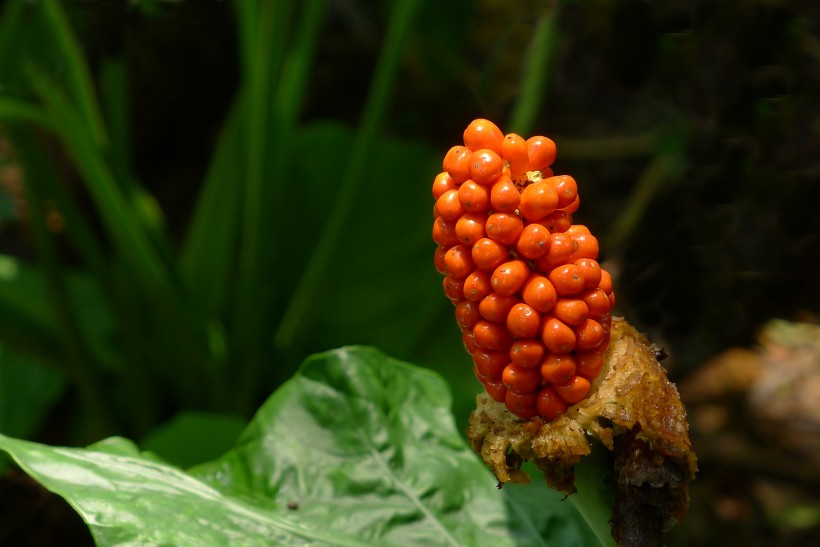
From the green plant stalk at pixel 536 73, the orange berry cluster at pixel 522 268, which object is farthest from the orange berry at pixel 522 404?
the green plant stalk at pixel 536 73

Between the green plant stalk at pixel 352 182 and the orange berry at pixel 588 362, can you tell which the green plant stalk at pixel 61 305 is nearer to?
the green plant stalk at pixel 352 182

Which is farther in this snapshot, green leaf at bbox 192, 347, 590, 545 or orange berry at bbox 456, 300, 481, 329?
green leaf at bbox 192, 347, 590, 545

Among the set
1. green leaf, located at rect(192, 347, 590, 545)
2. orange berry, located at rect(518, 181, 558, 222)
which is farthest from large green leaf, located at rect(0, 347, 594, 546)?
orange berry, located at rect(518, 181, 558, 222)

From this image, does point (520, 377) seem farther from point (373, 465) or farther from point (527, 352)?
point (373, 465)

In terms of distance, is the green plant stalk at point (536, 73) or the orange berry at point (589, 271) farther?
the green plant stalk at point (536, 73)

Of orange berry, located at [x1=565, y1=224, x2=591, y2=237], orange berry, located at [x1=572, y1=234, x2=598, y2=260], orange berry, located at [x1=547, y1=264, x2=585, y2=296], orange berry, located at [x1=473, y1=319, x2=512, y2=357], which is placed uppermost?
orange berry, located at [x1=565, y1=224, x2=591, y2=237]

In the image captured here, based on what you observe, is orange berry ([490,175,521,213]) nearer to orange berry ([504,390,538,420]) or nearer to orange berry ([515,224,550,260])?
orange berry ([515,224,550,260])
